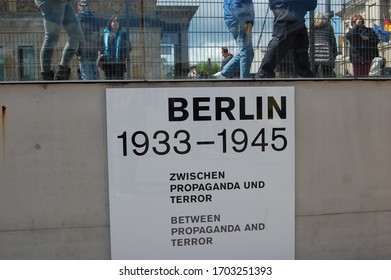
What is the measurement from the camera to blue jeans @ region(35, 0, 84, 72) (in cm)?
468

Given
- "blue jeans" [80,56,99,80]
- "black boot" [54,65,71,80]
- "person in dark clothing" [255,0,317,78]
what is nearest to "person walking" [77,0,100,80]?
"blue jeans" [80,56,99,80]

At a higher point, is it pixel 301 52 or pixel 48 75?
pixel 301 52

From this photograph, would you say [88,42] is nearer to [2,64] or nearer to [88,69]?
[88,69]

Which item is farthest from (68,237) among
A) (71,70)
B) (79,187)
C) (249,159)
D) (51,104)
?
(249,159)

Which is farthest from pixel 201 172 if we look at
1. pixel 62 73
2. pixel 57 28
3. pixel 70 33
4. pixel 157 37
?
pixel 57 28

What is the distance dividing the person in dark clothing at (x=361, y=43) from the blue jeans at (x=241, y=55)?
1.12 metres

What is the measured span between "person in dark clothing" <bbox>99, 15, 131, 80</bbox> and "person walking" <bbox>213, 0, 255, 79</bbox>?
1.02 meters

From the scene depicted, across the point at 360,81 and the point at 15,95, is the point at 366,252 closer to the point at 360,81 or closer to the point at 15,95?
the point at 360,81

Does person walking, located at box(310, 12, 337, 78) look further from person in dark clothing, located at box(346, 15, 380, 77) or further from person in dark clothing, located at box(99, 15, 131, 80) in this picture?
person in dark clothing, located at box(99, 15, 131, 80)

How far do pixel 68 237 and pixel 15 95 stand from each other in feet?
4.71

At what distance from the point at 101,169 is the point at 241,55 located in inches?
71.1

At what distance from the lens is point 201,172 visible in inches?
187

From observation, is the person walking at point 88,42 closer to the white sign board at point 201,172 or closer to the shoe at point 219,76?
the white sign board at point 201,172

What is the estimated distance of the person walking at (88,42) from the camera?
15.4 ft
